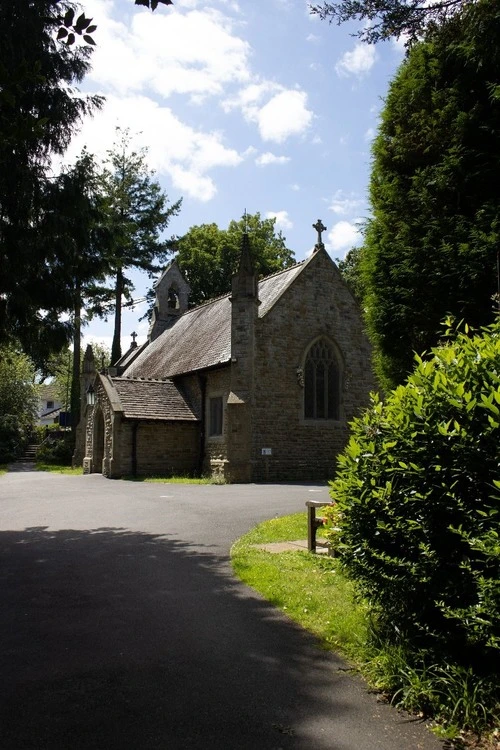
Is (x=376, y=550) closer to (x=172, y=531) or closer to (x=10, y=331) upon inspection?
(x=172, y=531)

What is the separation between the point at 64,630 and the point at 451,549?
3546 mm

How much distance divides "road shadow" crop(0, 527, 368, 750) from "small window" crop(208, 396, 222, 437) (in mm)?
17478

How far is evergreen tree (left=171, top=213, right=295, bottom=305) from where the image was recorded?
160 feet

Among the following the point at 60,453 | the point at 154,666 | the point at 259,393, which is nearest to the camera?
the point at 154,666

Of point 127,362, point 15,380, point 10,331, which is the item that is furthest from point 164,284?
point 10,331

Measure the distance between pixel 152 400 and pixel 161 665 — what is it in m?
22.2

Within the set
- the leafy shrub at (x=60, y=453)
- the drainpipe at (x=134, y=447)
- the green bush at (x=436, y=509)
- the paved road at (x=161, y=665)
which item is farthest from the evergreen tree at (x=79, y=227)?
the leafy shrub at (x=60, y=453)

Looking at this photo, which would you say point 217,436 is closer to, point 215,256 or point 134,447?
point 134,447

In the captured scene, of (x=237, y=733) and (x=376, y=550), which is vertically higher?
(x=376, y=550)

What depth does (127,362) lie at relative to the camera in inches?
1619

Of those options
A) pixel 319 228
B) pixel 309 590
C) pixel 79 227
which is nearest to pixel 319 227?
pixel 319 228

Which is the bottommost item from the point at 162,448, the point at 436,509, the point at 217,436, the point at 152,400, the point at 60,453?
the point at 436,509

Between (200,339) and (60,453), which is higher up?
(200,339)

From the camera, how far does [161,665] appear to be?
15.5 ft
